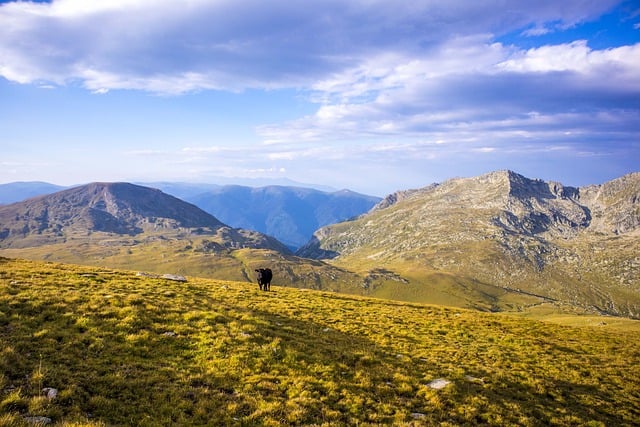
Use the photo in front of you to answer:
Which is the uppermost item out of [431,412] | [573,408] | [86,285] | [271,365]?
[86,285]

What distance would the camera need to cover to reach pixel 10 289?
22.6 metres

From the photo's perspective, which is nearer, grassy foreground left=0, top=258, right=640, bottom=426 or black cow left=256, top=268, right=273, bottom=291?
grassy foreground left=0, top=258, right=640, bottom=426

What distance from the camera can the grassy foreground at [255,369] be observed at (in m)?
13.5

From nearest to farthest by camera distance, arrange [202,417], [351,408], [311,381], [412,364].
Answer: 1. [202,417]
2. [351,408]
3. [311,381]
4. [412,364]

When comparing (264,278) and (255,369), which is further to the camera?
(264,278)

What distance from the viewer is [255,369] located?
17.4 meters

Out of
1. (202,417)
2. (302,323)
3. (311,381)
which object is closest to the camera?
(202,417)

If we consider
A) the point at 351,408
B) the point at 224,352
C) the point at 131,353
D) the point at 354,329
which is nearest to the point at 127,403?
the point at 131,353

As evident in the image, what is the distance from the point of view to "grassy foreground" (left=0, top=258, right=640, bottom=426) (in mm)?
13461

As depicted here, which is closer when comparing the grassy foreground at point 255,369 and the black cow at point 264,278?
the grassy foreground at point 255,369

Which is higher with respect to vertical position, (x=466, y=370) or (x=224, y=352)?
(x=224, y=352)

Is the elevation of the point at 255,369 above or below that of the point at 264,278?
above

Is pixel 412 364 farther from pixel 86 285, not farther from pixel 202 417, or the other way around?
pixel 86 285

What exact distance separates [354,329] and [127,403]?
1831cm
